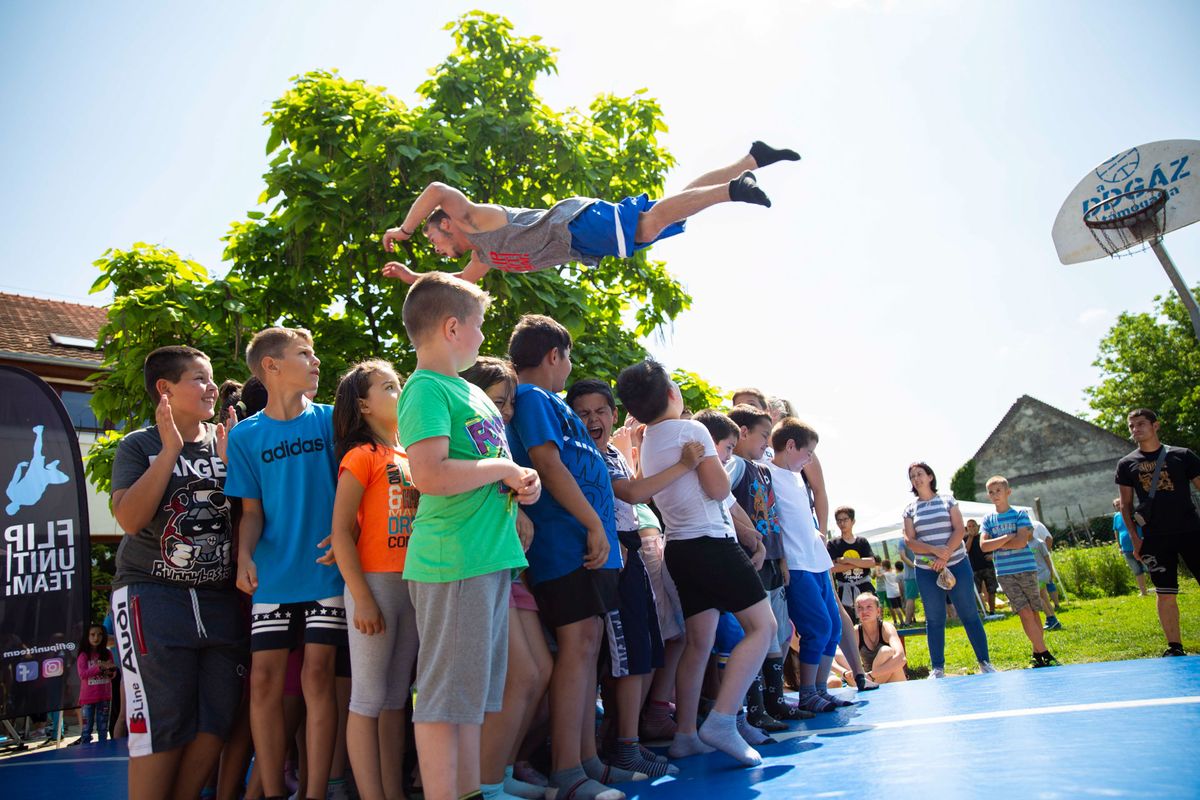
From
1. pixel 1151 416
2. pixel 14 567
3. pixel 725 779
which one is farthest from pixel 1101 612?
pixel 14 567

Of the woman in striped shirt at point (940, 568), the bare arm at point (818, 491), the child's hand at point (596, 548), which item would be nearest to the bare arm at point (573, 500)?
the child's hand at point (596, 548)

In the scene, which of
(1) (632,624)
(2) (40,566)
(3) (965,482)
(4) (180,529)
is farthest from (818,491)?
(3) (965,482)

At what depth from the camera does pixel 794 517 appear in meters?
5.17

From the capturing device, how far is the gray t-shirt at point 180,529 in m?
3.34

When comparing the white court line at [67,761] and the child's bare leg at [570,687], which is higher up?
the child's bare leg at [570,687]

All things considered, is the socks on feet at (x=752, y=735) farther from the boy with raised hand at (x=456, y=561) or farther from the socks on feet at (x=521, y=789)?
the boy with raised hand at (x=456, y=561)

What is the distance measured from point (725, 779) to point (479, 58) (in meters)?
10.0

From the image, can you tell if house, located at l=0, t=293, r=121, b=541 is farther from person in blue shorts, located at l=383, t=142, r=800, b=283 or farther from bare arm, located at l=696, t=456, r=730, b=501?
bare arm, located at l=696, t=456, r=730, b=501

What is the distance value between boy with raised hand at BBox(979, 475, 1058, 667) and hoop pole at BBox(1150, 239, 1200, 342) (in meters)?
9.28

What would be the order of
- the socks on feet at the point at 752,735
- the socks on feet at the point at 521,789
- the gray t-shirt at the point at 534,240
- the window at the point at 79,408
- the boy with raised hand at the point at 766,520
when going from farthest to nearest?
the window at the point at 79,408, the boy with raised hand at the point at 766,520, the gray t-shirt at the point at 534,240, the socks on feet at the point at 752,735, the socks on feet at the point at 521,789

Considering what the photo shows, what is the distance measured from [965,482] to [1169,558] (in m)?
40.4

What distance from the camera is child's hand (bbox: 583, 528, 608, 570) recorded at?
3.16 m

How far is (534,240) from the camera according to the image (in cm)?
476

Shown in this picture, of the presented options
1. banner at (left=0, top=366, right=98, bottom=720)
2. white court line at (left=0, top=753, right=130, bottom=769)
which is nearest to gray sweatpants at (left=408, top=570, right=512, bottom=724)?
banner at (left=0, top=366, right=98, bottom=720)
